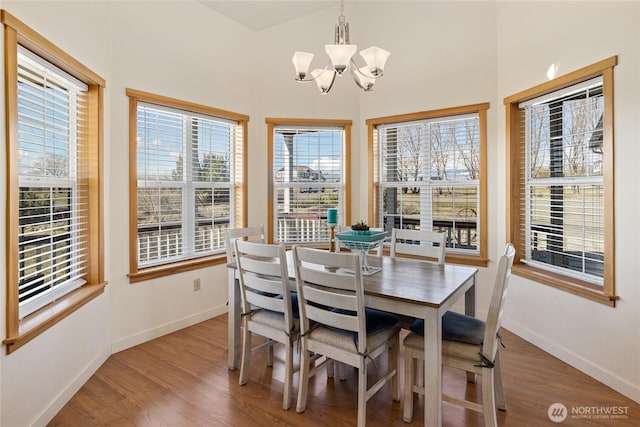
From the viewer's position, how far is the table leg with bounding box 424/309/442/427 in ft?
5.72

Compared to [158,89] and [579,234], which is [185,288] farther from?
[579,234]

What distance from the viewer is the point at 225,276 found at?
12.4ft

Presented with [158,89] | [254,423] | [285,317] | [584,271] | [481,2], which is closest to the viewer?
[254,423]

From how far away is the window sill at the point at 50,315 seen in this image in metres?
1.76

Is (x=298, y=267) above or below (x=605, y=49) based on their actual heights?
below

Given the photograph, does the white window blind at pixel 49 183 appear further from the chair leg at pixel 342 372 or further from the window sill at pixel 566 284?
the window sill at pixel 566 284

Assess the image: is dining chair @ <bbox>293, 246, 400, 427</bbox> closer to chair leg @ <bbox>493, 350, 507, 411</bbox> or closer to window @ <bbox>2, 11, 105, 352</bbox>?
chair leg @ <bbox>493, 350, 507, 411</bbox>

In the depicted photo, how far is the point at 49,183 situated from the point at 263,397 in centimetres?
194

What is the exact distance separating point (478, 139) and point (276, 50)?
2440 mm

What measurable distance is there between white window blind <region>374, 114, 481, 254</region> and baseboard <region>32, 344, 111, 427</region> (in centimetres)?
298

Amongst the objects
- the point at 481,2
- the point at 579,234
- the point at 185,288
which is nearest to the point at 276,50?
the point at 481,2

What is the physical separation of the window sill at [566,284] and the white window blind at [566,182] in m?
0.08

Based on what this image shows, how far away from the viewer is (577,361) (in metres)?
2.57

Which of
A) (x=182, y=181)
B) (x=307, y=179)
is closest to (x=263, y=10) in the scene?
(x=307, y=179)
